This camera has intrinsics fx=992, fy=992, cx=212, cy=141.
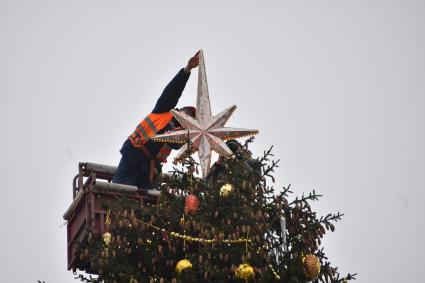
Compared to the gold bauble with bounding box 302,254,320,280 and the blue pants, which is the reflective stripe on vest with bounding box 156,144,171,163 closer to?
the blue pants

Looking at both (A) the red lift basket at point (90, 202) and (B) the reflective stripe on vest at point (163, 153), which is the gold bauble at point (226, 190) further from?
(B) the reflective stripe on vest at point (163, 153)

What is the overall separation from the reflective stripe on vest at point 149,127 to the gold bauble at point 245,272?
625 centimetres

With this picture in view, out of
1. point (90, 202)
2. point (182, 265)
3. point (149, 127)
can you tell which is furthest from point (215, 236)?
point (149, 127)

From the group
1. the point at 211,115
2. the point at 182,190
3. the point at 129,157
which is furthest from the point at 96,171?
the point at 182,190

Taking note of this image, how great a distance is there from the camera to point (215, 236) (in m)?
14.6

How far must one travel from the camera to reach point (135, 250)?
15.1 m

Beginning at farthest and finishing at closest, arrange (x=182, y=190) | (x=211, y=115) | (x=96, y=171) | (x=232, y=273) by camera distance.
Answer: (x=96, y=171), (x=211, y=115), (x=182, y=190), (x=232, y=273)

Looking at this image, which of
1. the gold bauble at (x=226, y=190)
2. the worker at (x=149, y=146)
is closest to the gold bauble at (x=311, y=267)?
the gold bauble at (x=226, y=190)

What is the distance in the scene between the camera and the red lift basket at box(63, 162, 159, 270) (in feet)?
60.0

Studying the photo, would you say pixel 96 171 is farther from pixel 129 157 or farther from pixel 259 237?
pixel 259 237

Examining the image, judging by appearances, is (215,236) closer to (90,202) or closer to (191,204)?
(191,204)

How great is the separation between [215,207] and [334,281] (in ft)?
Answer: 7.23

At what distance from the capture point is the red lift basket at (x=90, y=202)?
18.3m

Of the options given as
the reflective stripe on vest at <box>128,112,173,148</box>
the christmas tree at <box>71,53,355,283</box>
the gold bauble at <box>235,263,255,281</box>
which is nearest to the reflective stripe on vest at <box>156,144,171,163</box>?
the reflective stripe on vest at <box>128,112,173,148</box>
